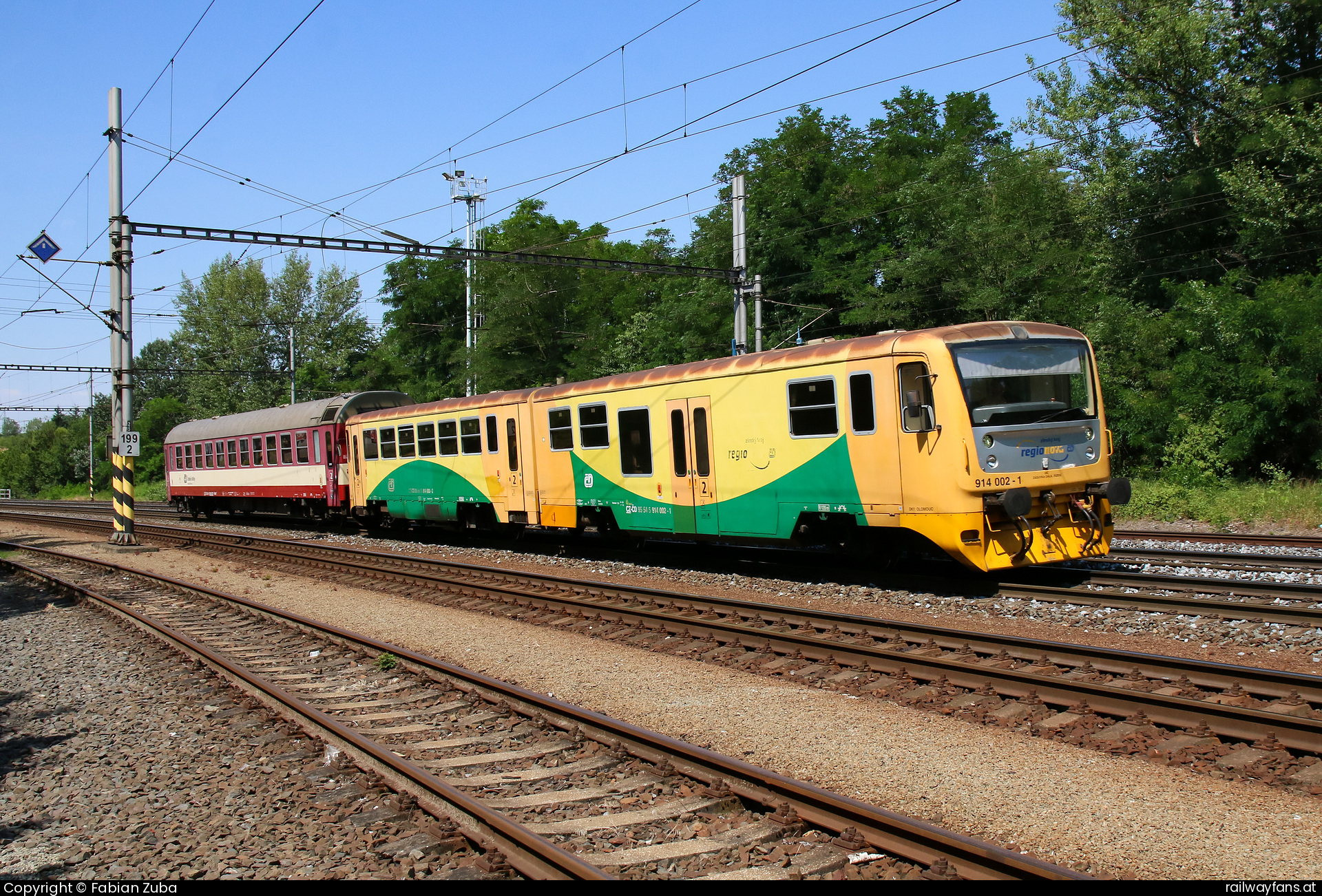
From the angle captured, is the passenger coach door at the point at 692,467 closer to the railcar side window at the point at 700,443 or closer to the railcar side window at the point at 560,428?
the railcar side window at the point at 700,443

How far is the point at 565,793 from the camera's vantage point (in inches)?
217

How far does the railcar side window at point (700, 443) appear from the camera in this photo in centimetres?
1360

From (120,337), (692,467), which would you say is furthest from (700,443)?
(120,337)

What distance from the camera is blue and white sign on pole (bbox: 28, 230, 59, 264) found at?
22.5m

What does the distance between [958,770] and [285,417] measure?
25209 millimetres

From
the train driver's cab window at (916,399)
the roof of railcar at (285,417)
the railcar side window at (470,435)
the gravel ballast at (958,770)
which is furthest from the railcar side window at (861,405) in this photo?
the roof of railcar at (285,417)

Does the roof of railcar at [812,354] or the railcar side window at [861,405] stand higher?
the roof of railcar at [812,354]

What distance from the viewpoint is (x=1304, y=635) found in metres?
8.35

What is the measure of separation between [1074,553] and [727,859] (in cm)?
783

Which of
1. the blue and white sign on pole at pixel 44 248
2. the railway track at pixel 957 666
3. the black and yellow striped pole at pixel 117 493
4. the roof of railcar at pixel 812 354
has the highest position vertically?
the blue and white sign on pole at pixel 44 248

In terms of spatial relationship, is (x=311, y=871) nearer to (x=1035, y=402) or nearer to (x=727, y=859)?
(x=727, y=859)

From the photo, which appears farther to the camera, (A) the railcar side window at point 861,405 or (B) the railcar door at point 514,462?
(B) the railcar door at point 514,462

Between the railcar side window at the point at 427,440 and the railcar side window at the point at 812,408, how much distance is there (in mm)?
10106

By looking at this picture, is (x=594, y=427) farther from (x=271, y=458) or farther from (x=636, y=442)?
(x=271, y=458)
